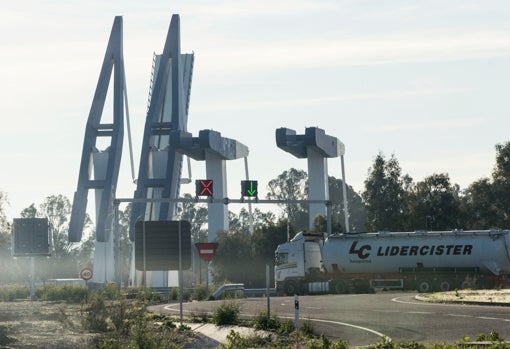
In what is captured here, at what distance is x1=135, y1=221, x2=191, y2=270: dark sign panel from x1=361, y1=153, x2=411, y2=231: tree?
8170cm

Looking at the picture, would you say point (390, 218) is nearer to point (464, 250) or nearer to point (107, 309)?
point (464, 250)

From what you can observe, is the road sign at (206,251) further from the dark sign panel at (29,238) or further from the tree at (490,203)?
the tree at (490,203)

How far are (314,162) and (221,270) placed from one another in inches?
538

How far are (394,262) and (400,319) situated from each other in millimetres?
33547

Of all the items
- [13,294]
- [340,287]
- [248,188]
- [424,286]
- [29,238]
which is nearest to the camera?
[424,286]

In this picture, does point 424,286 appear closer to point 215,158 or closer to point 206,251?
point 206,251

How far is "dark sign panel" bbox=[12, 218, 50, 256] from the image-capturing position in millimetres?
84812

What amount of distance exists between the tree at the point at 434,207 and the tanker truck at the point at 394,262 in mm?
32961

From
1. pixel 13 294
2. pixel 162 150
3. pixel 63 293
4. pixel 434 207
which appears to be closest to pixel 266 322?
pixel 63 293

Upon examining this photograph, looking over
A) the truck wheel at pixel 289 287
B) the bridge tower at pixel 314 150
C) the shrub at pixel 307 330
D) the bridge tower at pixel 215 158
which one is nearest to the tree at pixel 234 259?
the bridge tower at pixel 215 158

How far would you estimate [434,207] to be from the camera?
103250mm

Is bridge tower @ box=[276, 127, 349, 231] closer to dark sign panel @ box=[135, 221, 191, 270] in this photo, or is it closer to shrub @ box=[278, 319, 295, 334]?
dark sign panel @ box=[135, 221, 191, 270]

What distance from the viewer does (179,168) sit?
117375 millimetres

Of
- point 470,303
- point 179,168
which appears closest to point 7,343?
point 470,303
